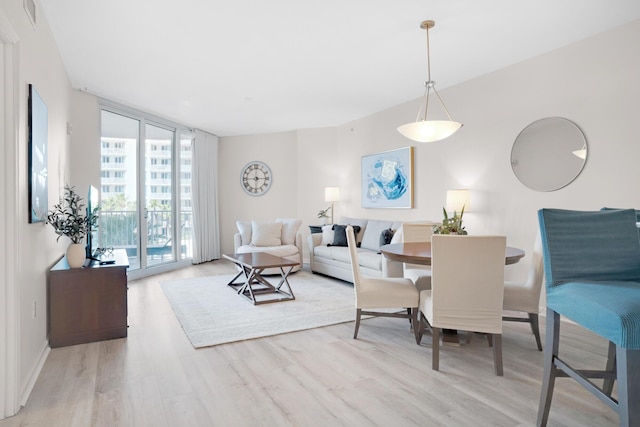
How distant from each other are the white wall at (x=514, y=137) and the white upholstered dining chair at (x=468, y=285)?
1684mm

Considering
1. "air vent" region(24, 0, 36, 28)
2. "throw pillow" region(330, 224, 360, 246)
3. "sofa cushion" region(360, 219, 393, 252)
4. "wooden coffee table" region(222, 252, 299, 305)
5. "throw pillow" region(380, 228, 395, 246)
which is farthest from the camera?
"throw pillow" region(330, 224, 360, 246)

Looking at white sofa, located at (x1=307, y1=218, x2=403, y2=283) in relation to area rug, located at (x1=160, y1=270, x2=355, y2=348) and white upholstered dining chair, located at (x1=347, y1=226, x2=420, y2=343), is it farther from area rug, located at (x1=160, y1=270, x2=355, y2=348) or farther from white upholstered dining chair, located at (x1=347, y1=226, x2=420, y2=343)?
white upholstered dining chair, located at (x1=347, y1=226, x2=420, y2=343)

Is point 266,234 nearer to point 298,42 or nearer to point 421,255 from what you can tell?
point 298,42

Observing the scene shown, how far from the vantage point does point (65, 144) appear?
4098 millimetres

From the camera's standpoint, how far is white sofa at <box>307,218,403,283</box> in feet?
14.9

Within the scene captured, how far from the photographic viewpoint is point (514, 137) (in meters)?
3.98

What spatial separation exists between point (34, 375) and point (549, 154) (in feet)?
14.9

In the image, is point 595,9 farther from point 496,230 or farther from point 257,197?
point 257,197

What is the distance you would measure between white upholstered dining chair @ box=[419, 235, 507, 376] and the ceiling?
5.89 ft

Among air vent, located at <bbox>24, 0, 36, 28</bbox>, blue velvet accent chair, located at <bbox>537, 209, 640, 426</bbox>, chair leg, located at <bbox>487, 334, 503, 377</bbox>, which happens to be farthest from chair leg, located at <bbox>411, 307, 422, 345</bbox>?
air vent, located at <bbox>24, 0, 36, 28</bbox>

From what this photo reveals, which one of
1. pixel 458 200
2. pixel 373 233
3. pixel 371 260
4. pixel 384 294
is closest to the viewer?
pixel 384 294

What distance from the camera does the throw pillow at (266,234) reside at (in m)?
5.95

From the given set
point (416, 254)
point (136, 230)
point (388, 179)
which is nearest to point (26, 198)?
point (416, 254)

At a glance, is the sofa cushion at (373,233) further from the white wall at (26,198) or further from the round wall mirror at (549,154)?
the white wall at (26,198)
